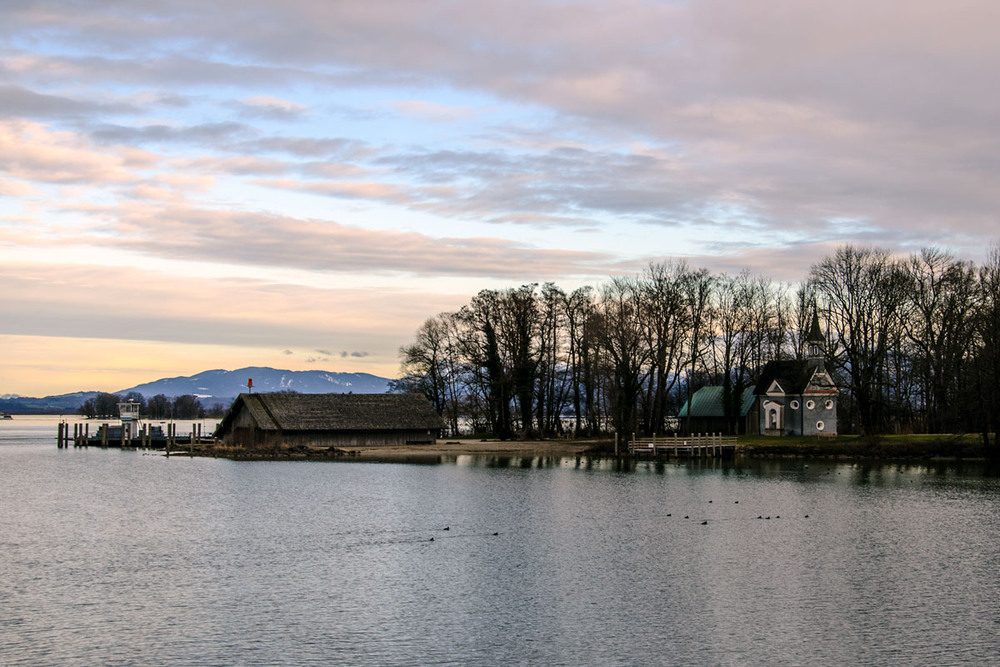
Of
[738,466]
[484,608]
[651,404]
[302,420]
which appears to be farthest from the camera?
[651,404]

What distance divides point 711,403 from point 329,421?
3244 cm

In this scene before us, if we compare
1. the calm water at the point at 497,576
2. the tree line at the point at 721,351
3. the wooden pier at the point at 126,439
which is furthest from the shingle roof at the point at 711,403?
the wooden pier at the point at 126,439

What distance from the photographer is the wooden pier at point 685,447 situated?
2633 inches

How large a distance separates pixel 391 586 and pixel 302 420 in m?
47.3

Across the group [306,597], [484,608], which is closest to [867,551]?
[484,608]

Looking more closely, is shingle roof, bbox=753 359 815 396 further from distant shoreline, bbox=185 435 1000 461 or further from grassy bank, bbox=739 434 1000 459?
grassy bank, bbox=739 434 1000 459

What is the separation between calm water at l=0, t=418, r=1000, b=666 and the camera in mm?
16922

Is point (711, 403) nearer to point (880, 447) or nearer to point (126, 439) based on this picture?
point (880, 447)

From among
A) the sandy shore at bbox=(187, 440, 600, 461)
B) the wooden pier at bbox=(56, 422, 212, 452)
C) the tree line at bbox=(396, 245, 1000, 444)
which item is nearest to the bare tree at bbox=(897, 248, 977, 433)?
the tree line at bbox=(396, 245, 1000, 444)

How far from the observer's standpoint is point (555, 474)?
52375 mm

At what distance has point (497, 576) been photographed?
22.9 meters

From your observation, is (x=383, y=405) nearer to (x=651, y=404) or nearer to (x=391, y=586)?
(x=651, y=404)

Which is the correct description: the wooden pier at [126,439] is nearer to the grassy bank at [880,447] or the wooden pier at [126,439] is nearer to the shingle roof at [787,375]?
the grassy bank at [880,447]

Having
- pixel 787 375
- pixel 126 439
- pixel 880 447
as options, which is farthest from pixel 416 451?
pixel 880 447
